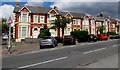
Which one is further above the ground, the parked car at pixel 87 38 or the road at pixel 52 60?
the parked car at pixel 87 38

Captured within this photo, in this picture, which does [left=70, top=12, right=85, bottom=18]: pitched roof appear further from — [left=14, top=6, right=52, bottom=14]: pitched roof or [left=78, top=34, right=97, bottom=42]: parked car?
[left=78, top=34, right=97, bottom=42]: parked car

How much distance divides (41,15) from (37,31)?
4.27 meters

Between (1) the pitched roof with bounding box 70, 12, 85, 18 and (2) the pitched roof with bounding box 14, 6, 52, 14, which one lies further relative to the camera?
(1) the pitched roof with bounding box 70, 12, 85, 18

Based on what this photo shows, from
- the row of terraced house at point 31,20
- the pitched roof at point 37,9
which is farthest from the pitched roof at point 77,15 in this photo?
the pitched roof at point 37,9

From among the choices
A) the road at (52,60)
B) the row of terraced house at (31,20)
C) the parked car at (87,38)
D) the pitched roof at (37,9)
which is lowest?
the road at (52,60)

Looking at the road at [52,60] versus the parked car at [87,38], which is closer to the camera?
the road at [52,60]

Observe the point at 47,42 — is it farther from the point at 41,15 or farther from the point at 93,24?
the point at 93,24

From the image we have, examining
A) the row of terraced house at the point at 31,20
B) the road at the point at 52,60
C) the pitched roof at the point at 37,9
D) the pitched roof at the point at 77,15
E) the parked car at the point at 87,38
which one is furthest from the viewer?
the pitched roof at the point at 77,15

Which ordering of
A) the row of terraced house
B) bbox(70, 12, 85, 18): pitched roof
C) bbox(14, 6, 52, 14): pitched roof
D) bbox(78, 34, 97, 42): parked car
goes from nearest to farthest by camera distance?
bbox(78, 34, 97, 42): parked car → the row of terraced house → bbox(14, 6, 52, 14): pitched roof → bbox(70, 12, 85, 18): pitched roof

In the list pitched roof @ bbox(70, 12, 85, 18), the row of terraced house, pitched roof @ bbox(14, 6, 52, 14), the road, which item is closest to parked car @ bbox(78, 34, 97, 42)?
the row of terraced house

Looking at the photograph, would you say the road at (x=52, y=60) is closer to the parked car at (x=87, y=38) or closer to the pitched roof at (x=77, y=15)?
the parked car at (x=87, y=38)

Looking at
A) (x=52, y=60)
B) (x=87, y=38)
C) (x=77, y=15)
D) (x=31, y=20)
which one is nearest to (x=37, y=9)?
(x=31, y=20)

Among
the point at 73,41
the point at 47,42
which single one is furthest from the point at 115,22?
the point at 47,42

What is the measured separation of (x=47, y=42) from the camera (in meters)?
28.7
